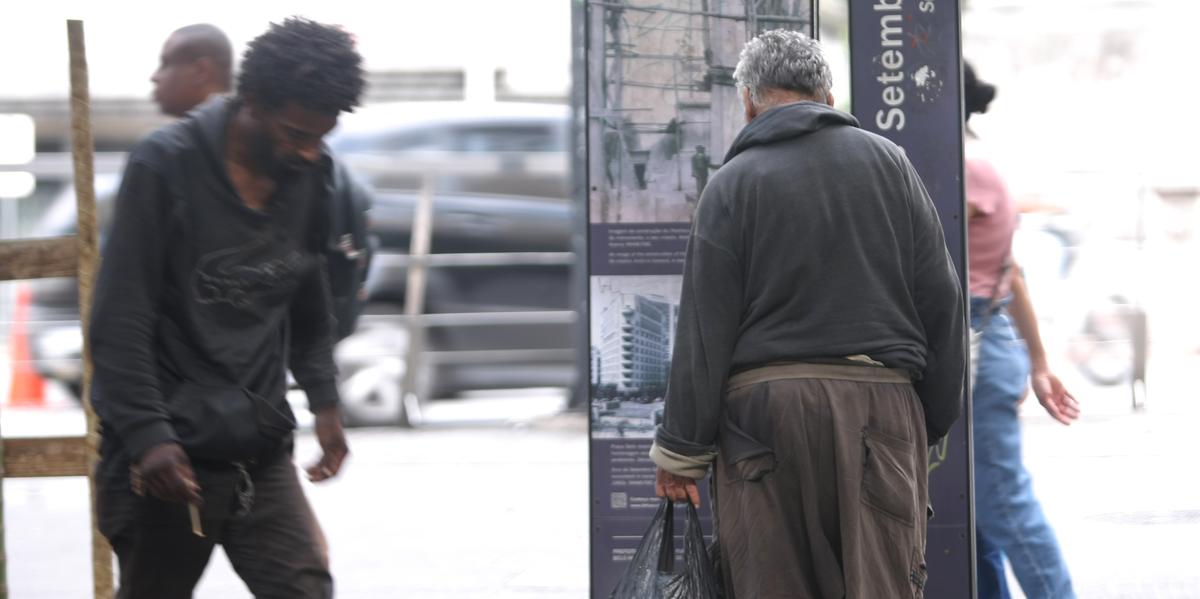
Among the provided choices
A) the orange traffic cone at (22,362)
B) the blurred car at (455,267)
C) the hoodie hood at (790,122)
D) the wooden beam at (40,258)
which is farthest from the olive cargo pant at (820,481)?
the orange traffic cone at (22,362)

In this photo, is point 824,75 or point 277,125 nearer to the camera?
point 277,125

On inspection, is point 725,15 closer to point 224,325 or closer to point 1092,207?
point 224,325

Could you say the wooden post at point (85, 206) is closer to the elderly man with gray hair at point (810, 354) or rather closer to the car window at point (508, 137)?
the elderly man with gray hair at point (810, 354)

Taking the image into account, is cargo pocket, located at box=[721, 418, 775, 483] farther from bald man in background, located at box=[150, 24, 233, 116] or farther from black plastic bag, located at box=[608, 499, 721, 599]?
bald man in background, located at box=[150, 24, 233, 116]

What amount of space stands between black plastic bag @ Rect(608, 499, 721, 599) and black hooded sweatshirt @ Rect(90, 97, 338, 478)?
0.93 metres

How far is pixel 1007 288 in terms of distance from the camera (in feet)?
15.6

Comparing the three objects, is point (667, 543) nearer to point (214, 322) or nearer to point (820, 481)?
point (820, 481)

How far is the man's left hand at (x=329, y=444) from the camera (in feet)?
11.5

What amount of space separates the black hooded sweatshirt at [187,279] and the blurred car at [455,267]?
8661 millimetres

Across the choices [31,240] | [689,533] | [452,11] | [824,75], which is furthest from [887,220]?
[452,11]

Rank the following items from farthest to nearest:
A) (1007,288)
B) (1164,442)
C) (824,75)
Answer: (1164,442) < (1007,288) < (824,75)

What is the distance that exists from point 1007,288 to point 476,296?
8270 mm

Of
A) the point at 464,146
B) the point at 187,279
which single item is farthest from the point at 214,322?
the point at 464,146

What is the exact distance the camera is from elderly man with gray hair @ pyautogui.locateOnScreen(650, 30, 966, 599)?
11.2ft
